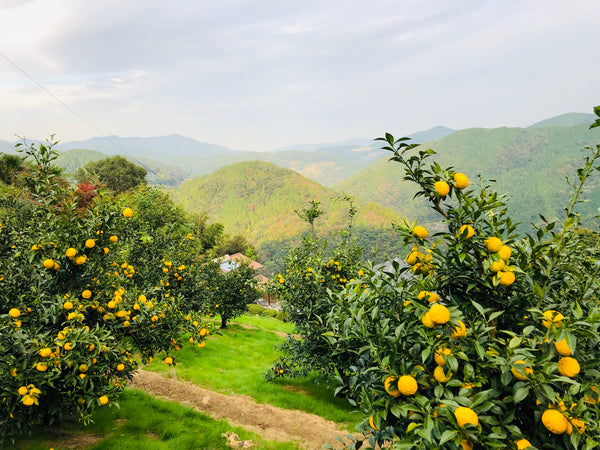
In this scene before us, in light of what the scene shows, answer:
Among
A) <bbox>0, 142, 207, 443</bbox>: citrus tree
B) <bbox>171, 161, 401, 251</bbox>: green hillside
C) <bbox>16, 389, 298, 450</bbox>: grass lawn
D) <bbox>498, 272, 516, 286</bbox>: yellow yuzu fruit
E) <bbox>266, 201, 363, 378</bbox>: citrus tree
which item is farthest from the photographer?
<bbox>171, 161, 401, 251</bbox>: green hillside

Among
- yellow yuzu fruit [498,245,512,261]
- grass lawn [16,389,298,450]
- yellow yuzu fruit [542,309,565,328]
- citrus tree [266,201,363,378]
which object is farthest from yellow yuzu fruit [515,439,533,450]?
citrus tree [266,201,363,378]

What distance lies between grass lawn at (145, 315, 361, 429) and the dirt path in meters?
0.35

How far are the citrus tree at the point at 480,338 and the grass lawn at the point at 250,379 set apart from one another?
4.26m

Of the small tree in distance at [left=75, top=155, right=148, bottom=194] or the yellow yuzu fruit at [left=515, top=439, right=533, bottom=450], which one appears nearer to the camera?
the yellow yuzu fruit at [left=515, top=439, right=533, bottom=450]

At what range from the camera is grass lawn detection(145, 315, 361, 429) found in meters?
8.26

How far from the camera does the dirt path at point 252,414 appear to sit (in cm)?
675

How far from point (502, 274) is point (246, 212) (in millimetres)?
183427

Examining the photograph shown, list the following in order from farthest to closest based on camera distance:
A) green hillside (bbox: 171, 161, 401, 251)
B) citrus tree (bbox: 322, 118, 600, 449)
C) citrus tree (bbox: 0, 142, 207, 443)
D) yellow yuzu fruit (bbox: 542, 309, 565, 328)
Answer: green hillside (bbox: 171, 161, 401, 251) → citrus tree (bbox: 0, 142, 207, 443) → yellow yuzu fruit (bbox: 542, 309, 565, 328) → citrus tree (bbox: 322, 118, 600, 449)

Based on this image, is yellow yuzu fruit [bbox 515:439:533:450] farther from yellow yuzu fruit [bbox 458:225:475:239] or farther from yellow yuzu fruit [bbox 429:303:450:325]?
yellow yuzu fruit [bbox 458:225:475:239]

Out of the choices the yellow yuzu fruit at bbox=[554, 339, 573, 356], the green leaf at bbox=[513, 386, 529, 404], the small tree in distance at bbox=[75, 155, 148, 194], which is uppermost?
the small tree in distance at bbox=[75, 155, 148, 194]

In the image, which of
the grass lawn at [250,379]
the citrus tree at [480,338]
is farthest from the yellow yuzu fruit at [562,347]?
the grass lawn at [250,379]

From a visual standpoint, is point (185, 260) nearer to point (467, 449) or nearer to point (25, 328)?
point (25, 328)

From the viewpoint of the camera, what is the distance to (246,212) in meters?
183

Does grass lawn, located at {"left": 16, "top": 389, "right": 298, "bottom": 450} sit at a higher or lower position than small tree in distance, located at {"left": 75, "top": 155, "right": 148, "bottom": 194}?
lower
